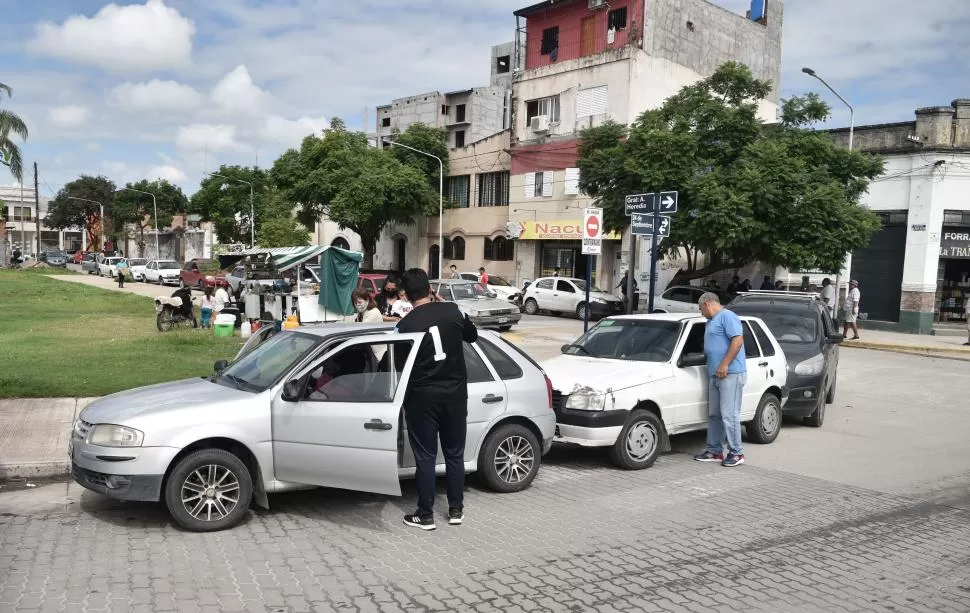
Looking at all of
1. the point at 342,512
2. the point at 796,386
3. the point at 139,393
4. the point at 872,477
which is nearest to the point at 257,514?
the point at 342,512

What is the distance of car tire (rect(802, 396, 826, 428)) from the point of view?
10477 mm

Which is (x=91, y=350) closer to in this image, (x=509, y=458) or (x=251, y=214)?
(x=509, y=458)

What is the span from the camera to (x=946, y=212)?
2538cm

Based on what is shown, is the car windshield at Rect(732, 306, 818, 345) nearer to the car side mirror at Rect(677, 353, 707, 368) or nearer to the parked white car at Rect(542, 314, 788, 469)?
the parked white car at Rect(542, 314, 788, 469)

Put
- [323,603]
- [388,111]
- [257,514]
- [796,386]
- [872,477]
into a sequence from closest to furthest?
1. [323,603]
2. [257,514]
3. [872,477]
4. [796,386]
5. [388,111]

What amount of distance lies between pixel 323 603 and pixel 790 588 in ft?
9.46

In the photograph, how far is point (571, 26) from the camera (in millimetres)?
37625

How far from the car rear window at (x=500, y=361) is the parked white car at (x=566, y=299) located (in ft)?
67.3

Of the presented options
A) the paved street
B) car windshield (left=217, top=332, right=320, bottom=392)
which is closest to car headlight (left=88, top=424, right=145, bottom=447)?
the paved street

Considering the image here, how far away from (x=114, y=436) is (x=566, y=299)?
24237 mm

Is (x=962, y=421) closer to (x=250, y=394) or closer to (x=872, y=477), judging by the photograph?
(x=872, y=477)

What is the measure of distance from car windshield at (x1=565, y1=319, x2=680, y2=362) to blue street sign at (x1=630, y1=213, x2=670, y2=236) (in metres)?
3.44

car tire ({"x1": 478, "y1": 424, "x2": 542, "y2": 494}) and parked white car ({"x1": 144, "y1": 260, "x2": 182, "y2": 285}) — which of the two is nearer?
car tire ({"x1": 478, "y1": 424, "x2": 542, "y2": 494})

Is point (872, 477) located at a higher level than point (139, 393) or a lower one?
lower
